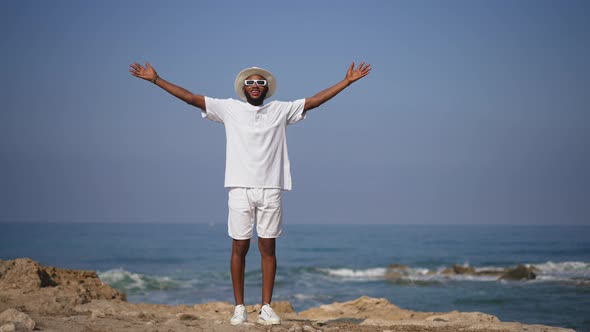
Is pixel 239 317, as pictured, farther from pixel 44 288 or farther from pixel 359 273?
pixel 359 273

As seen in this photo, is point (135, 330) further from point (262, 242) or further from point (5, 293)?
point (5, 293)

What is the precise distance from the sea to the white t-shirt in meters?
7.08

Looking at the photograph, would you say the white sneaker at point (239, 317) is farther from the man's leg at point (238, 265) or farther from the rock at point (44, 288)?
the rock at point (44, 288)

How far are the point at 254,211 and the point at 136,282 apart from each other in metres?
14.3

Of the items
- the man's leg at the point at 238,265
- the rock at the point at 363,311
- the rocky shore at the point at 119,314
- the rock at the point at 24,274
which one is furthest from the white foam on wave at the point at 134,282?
the man's leg at the point at 238,265

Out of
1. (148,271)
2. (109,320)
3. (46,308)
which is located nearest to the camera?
(109,320)

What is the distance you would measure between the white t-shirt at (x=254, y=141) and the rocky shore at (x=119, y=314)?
1.20 metres

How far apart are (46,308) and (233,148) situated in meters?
2.49

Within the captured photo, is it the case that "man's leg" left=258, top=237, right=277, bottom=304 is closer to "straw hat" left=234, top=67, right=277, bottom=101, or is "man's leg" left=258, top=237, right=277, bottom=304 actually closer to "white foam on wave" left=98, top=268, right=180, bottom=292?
"straw hat" left=234, top=67, right=277, bottom=101

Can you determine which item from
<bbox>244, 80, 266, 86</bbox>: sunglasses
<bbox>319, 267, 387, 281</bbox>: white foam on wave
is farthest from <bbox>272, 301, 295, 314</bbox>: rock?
<bbox>319, 267, 387, 281</bbox>: white foam on wave

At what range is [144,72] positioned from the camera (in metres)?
5.24

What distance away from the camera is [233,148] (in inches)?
205

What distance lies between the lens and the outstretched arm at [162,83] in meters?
5.22

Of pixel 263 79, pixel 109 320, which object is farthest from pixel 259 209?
pixel 109 320
